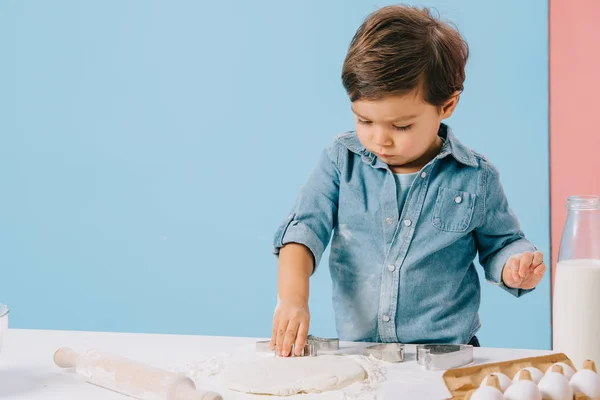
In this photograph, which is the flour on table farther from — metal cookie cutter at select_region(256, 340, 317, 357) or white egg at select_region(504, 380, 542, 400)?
white egg at select_region(504, 380, 542, 400)

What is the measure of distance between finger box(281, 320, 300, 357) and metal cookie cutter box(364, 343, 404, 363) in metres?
0.09

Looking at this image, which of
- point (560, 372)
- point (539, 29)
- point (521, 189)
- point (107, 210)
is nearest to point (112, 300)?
point (107, 210)

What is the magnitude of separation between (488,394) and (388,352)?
0.90ft

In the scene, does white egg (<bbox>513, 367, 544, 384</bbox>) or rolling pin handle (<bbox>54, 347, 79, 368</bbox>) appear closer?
Result: white egg (<bbox>513, 367, 544, 384</bbox>)

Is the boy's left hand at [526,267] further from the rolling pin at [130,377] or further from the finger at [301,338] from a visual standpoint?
the rolling pin at [130,377]

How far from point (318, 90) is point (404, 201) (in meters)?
1.36

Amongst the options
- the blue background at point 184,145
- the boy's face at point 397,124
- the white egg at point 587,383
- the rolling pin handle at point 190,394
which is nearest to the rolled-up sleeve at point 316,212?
the boy's face at point 397,124

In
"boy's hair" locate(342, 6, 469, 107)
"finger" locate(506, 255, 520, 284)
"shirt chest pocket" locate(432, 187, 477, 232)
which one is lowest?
"finger" locate(506, 255, 520, 284)

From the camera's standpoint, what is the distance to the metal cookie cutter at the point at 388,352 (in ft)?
2.76

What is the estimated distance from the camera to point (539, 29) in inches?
89.0

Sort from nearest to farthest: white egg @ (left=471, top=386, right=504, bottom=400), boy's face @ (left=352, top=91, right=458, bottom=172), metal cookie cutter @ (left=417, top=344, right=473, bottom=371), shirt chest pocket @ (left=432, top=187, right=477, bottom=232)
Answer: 1. white egg @ (left=471, top=386, right=504, bottom=400)
2. metal cookie cutter @ (left=417, top=344, right=473, bottom=371)
3. boy's face @ (left=352, top=91, right=458, bottom=172)
4. shirt chest pocket @ (left=432, top=187, right=477, bottom=232)

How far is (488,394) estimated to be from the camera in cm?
58

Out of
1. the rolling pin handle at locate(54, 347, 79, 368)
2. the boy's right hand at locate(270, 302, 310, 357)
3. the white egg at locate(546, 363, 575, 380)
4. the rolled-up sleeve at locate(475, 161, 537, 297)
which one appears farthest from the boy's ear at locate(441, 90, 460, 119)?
the rolling pin handle at locate(54, 347, 79, 368)

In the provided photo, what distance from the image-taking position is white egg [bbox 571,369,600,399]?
2.04 feet
